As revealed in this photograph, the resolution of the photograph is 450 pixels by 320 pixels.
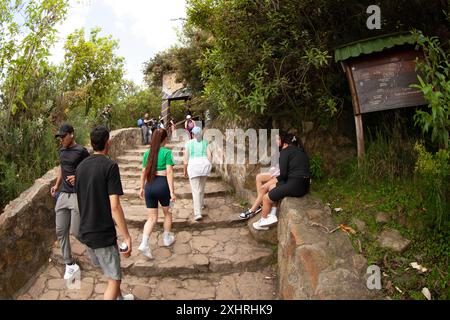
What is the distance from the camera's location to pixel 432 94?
Answer: 113 inches

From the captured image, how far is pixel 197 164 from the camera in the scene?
5.25 metres

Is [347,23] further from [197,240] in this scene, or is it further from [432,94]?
[197,240]

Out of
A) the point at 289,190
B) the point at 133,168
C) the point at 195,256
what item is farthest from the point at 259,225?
the point at 133,168

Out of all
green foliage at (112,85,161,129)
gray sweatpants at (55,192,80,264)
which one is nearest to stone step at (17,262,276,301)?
gray sweatpants at (55,192,80,264)

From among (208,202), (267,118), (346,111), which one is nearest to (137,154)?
(208,202)

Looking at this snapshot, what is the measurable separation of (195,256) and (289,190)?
5.71ft

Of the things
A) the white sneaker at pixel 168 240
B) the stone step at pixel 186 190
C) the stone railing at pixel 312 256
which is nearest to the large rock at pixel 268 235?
the stone railing at pixel 312 256

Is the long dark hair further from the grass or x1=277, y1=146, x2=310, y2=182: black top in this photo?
the grass

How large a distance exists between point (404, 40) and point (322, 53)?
1144 millimetres

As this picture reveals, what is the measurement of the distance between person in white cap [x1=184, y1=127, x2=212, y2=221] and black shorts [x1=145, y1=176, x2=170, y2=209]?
3.31 ft

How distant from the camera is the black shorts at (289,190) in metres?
4.49

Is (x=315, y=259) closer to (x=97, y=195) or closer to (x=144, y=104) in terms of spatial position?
(x=97, y=195)

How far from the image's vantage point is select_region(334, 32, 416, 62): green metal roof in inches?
162

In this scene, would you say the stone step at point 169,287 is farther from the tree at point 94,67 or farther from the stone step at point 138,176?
the tree at point 94,67
